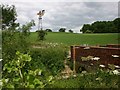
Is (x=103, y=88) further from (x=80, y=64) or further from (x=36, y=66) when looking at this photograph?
(x=80, y=64)

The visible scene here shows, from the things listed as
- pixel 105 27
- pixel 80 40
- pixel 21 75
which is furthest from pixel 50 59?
pixel 105 27

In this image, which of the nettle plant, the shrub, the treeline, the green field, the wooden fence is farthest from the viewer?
the treeline

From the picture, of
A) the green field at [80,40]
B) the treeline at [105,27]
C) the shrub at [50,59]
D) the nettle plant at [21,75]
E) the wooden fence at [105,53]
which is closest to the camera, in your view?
the nettle plant at [21,75]

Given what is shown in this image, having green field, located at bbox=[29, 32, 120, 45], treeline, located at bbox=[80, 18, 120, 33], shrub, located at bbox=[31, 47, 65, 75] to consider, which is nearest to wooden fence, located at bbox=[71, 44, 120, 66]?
shrub, located at bbox=[31, 47, 65, 75]

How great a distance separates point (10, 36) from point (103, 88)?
5.44m

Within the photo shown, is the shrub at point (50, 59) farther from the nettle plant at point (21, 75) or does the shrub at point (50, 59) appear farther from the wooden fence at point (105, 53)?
the nettle plant at point (21, 75)

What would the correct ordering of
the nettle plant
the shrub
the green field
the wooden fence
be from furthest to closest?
the green field → the shrub → the wooden fence → the nettle plant

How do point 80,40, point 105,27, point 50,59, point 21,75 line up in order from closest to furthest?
point 21,75 → point 50,59 → point 80,40 → point 105,27

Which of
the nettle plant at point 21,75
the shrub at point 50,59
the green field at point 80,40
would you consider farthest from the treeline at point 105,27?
the nettle plant at point 21,75

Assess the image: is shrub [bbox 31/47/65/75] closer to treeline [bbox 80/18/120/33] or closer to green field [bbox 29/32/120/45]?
green field [bbox 29/32/120/45]

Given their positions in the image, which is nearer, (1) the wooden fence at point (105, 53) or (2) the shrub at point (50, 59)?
(1) the wooden fence at point (105, 53)

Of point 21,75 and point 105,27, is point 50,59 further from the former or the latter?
point 105,27

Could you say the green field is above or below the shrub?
below

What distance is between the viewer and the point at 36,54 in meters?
11.6
